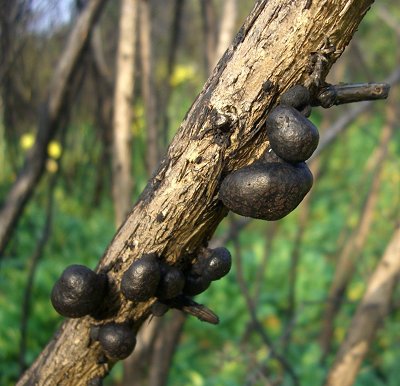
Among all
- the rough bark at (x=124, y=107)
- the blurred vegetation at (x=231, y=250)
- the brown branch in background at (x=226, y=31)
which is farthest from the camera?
the blurred vegetation at (x=231, y=250)

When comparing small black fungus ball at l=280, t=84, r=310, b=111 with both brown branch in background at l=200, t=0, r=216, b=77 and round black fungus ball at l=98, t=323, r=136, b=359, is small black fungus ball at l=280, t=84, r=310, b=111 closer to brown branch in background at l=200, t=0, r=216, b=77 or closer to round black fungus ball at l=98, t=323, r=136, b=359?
round black fungus ball at l=98, t=323, r=136, b=359

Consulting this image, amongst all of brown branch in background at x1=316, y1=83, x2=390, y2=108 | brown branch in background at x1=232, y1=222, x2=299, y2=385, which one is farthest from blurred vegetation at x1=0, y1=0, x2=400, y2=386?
brown branch in background at x1=316, y1=83, x2=390, y2=108

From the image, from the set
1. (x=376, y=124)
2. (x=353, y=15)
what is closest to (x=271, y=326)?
(x=353, y=15)

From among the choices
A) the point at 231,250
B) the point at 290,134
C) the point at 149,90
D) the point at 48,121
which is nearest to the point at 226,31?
the point at 149,90

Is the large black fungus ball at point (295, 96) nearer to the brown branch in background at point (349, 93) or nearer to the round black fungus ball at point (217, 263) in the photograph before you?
the brown branch in background at point (349, 93)

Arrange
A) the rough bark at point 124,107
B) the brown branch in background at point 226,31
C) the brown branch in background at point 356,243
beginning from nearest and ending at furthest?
the rough bark at point 124,107, the brown branch in background at point 226,31, the brown branch in background at point 356,243

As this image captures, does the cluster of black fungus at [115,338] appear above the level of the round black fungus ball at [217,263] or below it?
below

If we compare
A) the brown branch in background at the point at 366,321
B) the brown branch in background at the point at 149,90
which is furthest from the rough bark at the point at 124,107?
the brown branch in background at the point at 366,321
